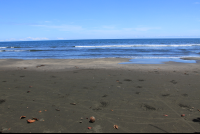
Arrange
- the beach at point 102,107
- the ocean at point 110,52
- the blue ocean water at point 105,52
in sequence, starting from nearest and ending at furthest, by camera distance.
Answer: the beach at point 102,107 < the ocean at point 110,52 < the blue ocean water at point 105,52

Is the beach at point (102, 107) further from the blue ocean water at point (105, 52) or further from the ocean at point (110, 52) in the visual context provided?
the blue ocean water at point (105, 52)

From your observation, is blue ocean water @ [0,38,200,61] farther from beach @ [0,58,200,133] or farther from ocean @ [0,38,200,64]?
beach @ [0,58,200,133]

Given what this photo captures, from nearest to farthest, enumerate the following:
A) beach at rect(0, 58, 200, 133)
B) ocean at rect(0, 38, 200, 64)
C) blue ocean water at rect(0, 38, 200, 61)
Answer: beach at rect(0, 58, 200, 133), ocean at rect(0, 38, 200, 64), blue ocean water at rect(0, 38, 200, 61)

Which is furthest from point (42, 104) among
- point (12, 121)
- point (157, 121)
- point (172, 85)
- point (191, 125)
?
point (172, 85)

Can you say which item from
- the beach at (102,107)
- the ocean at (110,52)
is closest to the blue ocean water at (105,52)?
the ocean at (110,52)

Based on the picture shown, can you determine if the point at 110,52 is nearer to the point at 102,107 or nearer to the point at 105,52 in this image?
the point at 105,52

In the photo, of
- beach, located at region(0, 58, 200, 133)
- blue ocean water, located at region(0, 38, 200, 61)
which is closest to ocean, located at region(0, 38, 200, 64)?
blue ocean water, located at region(0, 38, 200, 61)

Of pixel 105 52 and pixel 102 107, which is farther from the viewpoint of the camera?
pixel 105 52

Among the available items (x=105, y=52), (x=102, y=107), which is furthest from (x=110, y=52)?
(x=102, y=107)

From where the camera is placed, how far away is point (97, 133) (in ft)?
9.37

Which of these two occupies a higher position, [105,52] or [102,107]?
[105,52]

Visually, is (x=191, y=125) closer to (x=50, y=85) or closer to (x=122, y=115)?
(x=122, y=115)

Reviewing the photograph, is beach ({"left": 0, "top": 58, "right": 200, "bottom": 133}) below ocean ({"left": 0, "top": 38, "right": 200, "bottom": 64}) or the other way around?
below

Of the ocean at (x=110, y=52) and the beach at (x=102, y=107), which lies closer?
the beach at (x=102, y=107)
